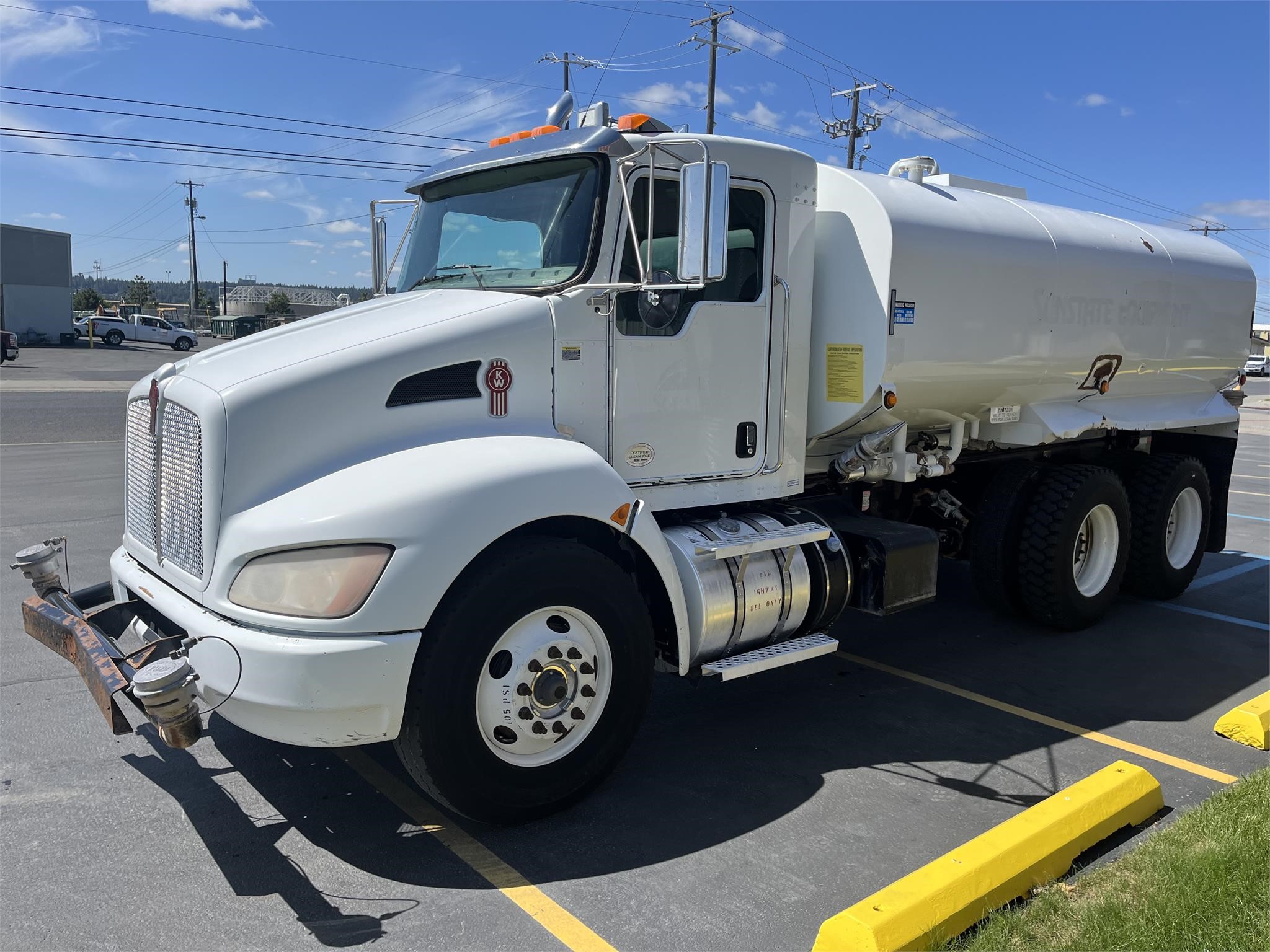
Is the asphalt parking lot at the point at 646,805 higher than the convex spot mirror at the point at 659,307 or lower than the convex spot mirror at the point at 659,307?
lower

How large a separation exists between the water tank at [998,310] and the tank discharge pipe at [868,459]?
8 centimetres

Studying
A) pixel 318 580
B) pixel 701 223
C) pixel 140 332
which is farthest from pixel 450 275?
pixel 140 332

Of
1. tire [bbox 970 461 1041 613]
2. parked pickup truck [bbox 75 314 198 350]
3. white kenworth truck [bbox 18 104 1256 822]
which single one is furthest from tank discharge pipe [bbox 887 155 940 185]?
parked pickup truck [bbox 75 314 198 350]

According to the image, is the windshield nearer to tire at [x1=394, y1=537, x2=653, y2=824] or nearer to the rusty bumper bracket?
tire at [x1=394, y1=537, x2=653, y2=824]

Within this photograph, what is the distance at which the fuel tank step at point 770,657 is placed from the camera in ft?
14.8

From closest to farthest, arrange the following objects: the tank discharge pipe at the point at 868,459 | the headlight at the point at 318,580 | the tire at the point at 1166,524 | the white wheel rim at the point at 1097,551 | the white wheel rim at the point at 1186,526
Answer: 1. the headlight at the point at 318,580
2. the tank discharge pipe at the point at 868,459
3. the white wheel rim at the point at 1097,551
4. the tire at the point at 1166,524
5. the white wheel rim at the point at 1186,526

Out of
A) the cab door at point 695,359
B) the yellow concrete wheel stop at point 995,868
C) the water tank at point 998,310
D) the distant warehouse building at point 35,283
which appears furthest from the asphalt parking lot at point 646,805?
the distant warehouse building at point 35,283

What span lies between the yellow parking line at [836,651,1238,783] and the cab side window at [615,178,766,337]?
8.71ft

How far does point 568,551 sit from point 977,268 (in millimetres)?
3350

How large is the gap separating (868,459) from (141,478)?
154 inches

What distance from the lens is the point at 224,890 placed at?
346cm

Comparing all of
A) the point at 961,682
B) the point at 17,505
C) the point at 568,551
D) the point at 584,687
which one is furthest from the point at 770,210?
the point at 17,505

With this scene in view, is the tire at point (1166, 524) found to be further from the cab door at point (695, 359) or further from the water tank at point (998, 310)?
the cab door at point (695, 359)

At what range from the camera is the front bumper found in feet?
10.9
